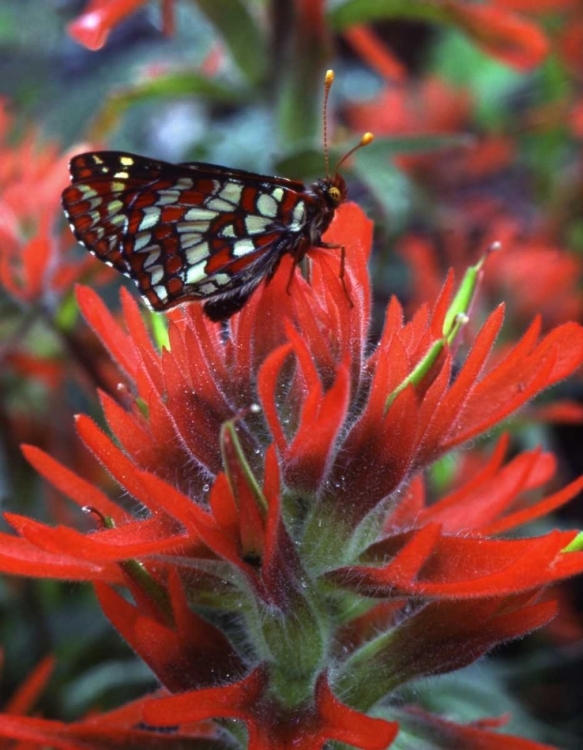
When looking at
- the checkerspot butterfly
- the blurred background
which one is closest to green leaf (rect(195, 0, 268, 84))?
the blurred background

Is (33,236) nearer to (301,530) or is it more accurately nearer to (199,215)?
(199,215)

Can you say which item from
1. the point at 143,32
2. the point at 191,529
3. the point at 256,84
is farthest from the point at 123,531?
the point at 143,32

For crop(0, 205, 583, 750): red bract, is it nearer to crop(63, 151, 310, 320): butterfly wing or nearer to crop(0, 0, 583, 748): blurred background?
crop(63, 151, 310, 320): butterfly wing

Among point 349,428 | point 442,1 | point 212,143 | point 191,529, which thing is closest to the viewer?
point 191,529

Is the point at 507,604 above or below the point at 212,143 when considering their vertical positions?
below

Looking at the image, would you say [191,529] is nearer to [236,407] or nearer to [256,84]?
[236,407]

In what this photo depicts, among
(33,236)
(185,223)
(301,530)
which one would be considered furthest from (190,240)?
(33,236)
